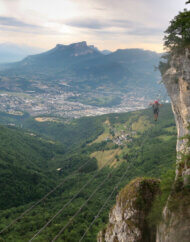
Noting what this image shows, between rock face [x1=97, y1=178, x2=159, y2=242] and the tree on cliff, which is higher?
the tree on cliff

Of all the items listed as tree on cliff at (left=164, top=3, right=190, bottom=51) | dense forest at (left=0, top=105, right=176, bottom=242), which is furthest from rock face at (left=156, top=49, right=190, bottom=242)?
dense forest at (left=0, top=105, right=176, bottom=242)

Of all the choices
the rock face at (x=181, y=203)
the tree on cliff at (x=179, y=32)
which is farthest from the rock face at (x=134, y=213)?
the tree on cliff at (x=179, y=32)

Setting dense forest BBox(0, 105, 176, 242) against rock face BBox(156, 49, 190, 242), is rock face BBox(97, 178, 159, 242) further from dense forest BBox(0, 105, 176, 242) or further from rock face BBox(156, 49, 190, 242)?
dense forest BBox(0, 105, 176, 242)

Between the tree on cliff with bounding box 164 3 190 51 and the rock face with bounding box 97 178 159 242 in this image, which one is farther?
the tree on cliff with bounding box 164 3 190 51

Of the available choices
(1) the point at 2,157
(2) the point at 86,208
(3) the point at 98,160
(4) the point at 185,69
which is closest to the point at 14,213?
(2) the point at 86,208

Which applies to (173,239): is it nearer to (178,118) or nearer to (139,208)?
(139,208)

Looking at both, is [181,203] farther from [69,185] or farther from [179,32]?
[69,185]
